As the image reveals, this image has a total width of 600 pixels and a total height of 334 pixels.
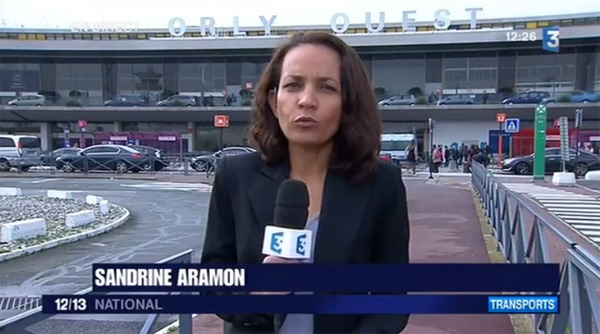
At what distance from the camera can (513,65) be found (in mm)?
46719

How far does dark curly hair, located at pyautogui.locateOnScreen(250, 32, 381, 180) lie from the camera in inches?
70.6

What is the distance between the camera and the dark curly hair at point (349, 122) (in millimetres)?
Result: 1793

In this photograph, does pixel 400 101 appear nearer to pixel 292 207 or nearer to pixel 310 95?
pixel 310 95

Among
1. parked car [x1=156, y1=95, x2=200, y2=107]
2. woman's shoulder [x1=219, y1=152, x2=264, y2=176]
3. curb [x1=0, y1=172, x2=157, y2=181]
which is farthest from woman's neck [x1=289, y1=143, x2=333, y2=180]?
parked car [x1=156, y1=95, x2=200, y2=107]

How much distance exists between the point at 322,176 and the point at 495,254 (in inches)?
288

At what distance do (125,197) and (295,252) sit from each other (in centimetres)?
1801

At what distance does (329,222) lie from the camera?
173 centimetres

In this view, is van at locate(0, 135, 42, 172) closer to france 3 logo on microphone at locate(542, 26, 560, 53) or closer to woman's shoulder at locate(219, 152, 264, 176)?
woman's shoulder at locate(219, 152, 264, 176)

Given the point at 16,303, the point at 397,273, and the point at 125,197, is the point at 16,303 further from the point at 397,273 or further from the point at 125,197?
the point at 125,197

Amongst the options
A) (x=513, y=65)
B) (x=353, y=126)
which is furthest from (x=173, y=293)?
(x=513, y=65)

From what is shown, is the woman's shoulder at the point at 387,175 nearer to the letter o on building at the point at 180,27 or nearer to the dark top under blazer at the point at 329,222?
the dark top under blazer at the point at 329,222

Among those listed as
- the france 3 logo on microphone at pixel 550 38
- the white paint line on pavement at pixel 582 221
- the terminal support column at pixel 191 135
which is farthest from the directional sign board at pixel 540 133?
the terminal support column at pixel 191 135

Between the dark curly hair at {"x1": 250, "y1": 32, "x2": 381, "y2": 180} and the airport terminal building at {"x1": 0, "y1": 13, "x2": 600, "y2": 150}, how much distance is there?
4139cm

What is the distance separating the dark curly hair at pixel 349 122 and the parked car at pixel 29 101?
1984 inches
